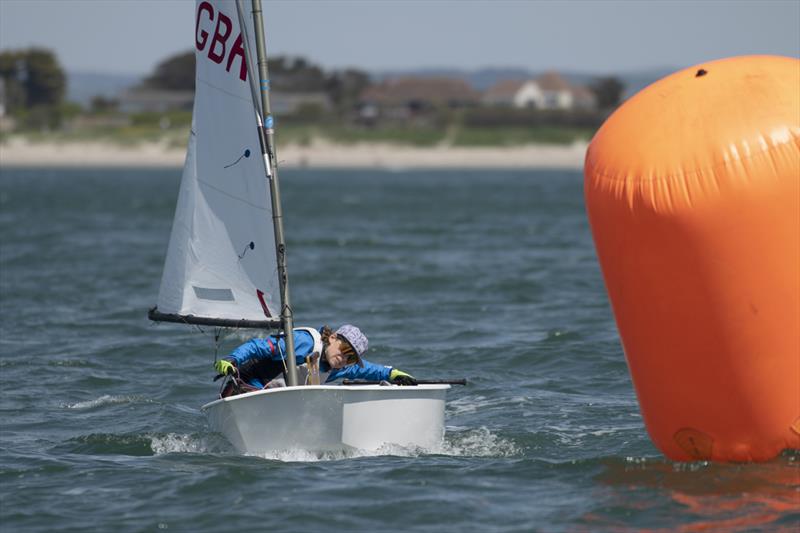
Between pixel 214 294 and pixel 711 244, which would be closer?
pixel 711 244

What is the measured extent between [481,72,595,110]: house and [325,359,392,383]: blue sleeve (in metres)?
144

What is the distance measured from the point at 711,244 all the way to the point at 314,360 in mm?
3168

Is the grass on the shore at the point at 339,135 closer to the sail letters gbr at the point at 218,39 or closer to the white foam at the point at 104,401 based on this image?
the white foam at the point at 104,401

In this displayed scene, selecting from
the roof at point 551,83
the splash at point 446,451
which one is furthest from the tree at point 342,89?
the splash at point 446,451

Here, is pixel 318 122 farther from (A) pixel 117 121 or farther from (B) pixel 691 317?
(B) pixel 691 317

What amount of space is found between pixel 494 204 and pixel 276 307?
132 ft

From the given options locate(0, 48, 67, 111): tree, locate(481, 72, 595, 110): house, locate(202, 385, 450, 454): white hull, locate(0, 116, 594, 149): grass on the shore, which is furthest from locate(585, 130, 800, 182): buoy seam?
locate(481, 72, 595, 110): house

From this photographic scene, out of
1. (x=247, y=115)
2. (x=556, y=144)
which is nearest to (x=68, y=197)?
(x=247, y=115)

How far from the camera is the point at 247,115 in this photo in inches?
405

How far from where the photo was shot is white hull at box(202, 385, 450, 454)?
9.59 meters

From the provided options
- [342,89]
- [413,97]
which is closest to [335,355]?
[342,89]

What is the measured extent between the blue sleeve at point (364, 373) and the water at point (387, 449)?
2.16ft

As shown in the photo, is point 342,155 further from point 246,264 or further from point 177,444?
point 246,264

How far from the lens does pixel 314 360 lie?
33.4 feet
